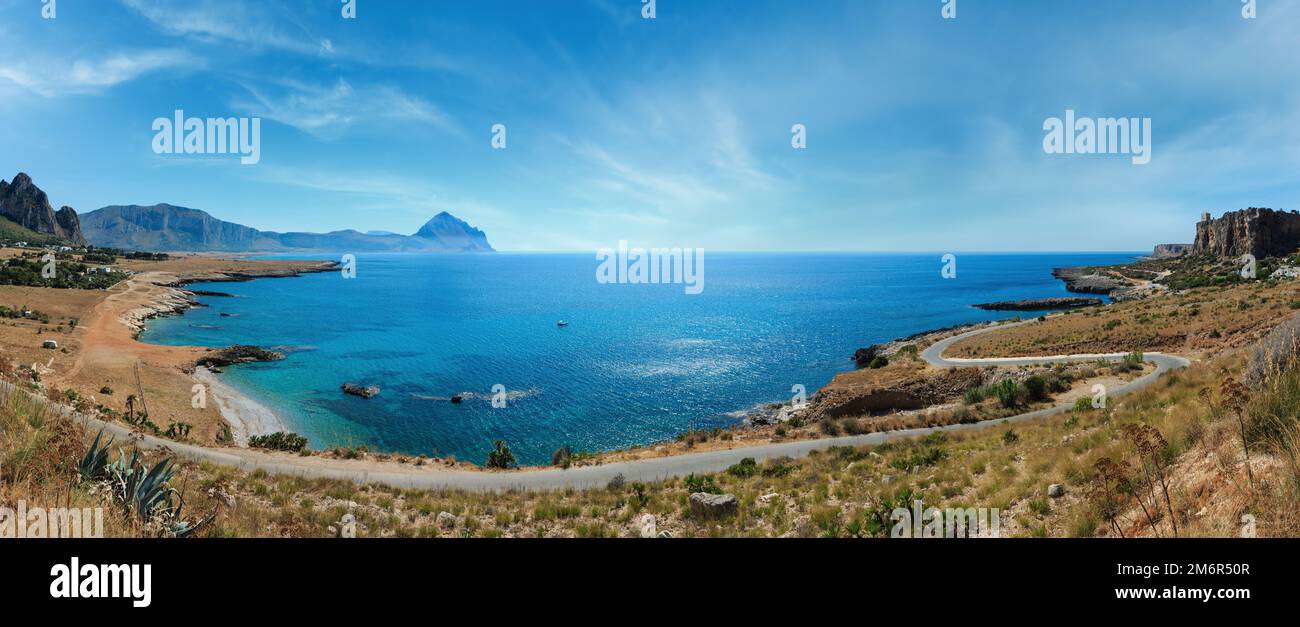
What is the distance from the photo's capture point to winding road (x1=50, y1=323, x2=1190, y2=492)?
59.5ft

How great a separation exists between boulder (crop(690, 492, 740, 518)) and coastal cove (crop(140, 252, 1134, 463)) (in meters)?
19.0

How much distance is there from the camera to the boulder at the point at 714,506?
13047 mm

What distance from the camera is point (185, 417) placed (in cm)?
3078

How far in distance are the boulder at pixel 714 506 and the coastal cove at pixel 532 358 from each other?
1899cm

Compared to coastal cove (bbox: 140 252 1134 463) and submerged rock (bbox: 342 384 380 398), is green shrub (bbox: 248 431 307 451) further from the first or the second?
submerged rock (bbox: 342 384 380 398)

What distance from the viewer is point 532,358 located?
56.2 meters

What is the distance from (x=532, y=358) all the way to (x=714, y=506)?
45.5 m

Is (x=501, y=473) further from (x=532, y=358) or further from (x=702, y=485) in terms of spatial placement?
(x=532, y=358)

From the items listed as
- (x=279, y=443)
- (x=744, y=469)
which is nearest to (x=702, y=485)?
(x=744, y=469)

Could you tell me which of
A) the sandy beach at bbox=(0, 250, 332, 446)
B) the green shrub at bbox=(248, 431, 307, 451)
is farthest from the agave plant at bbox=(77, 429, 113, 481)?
the green shrub at bbox=(248, 431, 307, 451)
